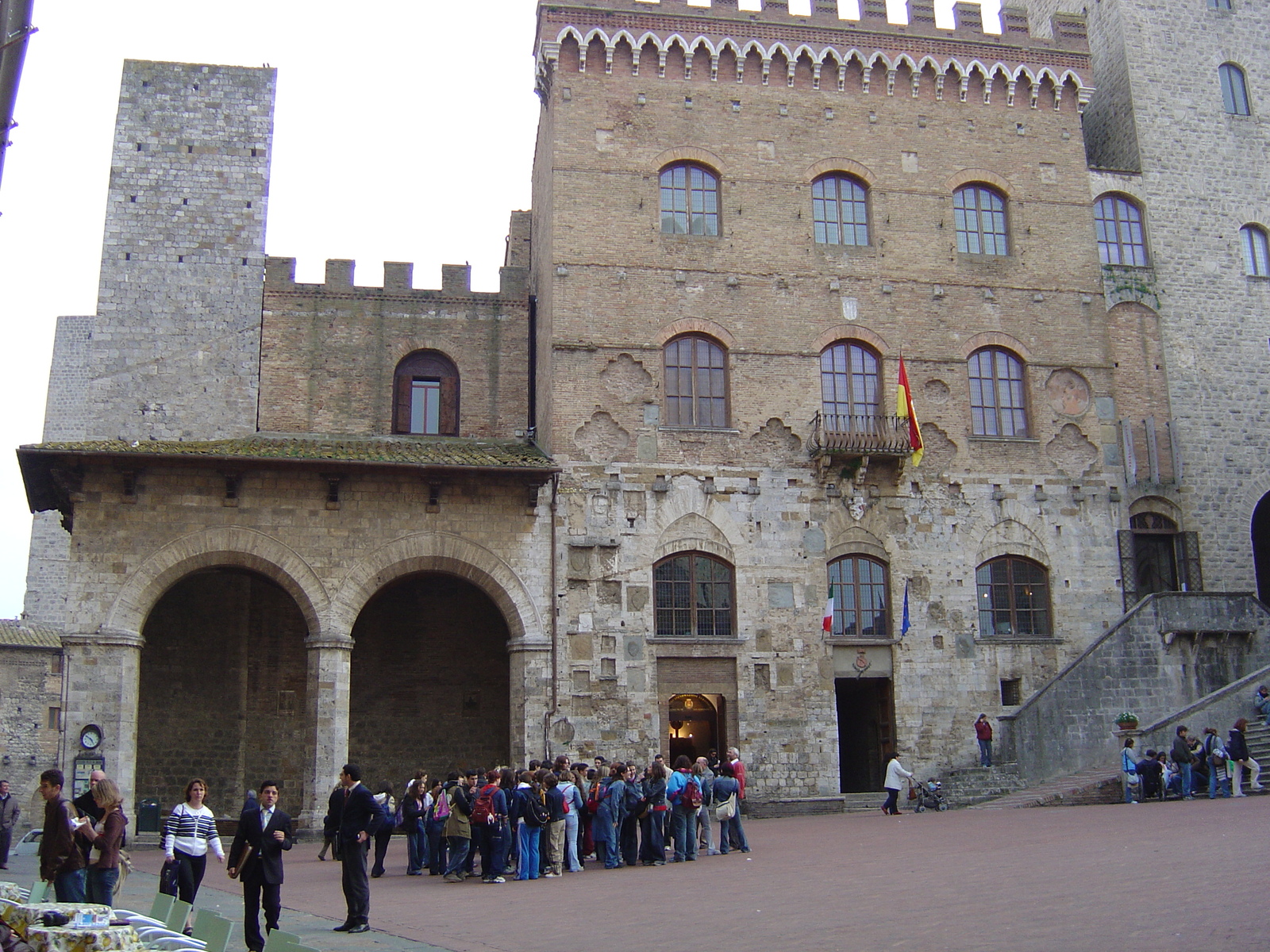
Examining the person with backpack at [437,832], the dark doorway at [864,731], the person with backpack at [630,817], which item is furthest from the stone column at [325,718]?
the dark doorway at [864,731]

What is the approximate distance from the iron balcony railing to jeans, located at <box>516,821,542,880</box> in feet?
37.9

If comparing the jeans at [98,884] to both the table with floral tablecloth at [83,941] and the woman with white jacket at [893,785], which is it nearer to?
the table with floral tablecloth at [83,941]

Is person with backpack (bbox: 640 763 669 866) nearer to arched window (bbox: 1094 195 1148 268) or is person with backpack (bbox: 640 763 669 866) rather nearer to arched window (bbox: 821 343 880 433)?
arched window (bbox: 821 343 880 433)

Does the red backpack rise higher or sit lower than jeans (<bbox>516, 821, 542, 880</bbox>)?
higher

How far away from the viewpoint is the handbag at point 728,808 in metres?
17.1

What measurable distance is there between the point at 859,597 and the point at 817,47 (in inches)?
477

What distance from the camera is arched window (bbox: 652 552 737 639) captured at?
24000 millimetres

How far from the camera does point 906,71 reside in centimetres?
2744

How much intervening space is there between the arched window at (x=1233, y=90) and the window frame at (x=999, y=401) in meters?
9.21

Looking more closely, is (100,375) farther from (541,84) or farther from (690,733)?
(690,733)

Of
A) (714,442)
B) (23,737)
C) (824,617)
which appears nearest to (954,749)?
(824,617)

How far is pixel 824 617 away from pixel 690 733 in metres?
3.77

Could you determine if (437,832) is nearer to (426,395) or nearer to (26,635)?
(426,395)

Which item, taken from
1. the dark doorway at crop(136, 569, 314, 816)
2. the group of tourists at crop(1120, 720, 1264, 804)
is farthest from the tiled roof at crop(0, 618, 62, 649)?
the group of tourists at crop(1120, 720, 1264, 804)
